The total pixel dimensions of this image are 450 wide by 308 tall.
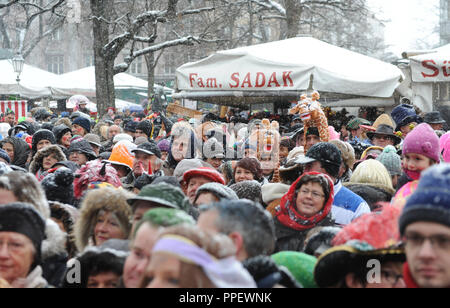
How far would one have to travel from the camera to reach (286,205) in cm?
413

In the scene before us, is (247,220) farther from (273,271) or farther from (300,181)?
(300,181)

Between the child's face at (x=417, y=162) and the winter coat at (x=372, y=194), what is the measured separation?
58 centimetres

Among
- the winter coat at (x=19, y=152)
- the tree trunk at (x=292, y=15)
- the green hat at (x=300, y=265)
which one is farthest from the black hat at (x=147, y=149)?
the tree trunk at (x=292, y=15)

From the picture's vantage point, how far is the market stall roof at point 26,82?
22.4 meters

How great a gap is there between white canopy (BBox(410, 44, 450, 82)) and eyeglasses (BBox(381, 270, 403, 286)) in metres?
6.84

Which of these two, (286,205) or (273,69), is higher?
(273,69)

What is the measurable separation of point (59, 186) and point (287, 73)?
14.6 feet

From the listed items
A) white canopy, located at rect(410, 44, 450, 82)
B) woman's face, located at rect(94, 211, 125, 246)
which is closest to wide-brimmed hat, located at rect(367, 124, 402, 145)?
white canopy, located at rect(410, 44, 450, 82)


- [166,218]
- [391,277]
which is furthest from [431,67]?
[166,218]

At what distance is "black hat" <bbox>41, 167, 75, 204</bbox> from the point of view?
4453 millimetres

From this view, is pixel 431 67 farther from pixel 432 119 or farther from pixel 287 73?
pixel 287 73

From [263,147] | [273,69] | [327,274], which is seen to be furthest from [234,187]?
[273,69]

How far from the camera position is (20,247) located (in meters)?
2.73
